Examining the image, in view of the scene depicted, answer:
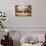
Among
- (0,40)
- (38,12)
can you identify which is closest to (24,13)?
(38,12)

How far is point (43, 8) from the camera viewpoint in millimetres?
4422

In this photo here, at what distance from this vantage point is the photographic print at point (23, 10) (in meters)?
4.40

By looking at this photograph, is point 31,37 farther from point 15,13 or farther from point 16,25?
point 15,13

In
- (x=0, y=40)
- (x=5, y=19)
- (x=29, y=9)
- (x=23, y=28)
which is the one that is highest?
(x=29, y=9)

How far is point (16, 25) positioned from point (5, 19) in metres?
0.39

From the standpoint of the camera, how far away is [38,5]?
441cm

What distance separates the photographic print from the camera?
4.40 m

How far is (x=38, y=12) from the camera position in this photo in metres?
4.43

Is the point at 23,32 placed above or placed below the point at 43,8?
below

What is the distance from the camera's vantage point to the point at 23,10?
442 cm

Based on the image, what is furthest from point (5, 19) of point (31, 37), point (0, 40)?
point (31, 37)

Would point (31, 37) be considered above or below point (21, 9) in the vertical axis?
below

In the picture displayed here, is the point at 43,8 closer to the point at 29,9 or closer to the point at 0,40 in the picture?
the point at 29,9

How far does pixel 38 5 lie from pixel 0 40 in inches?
61.8
